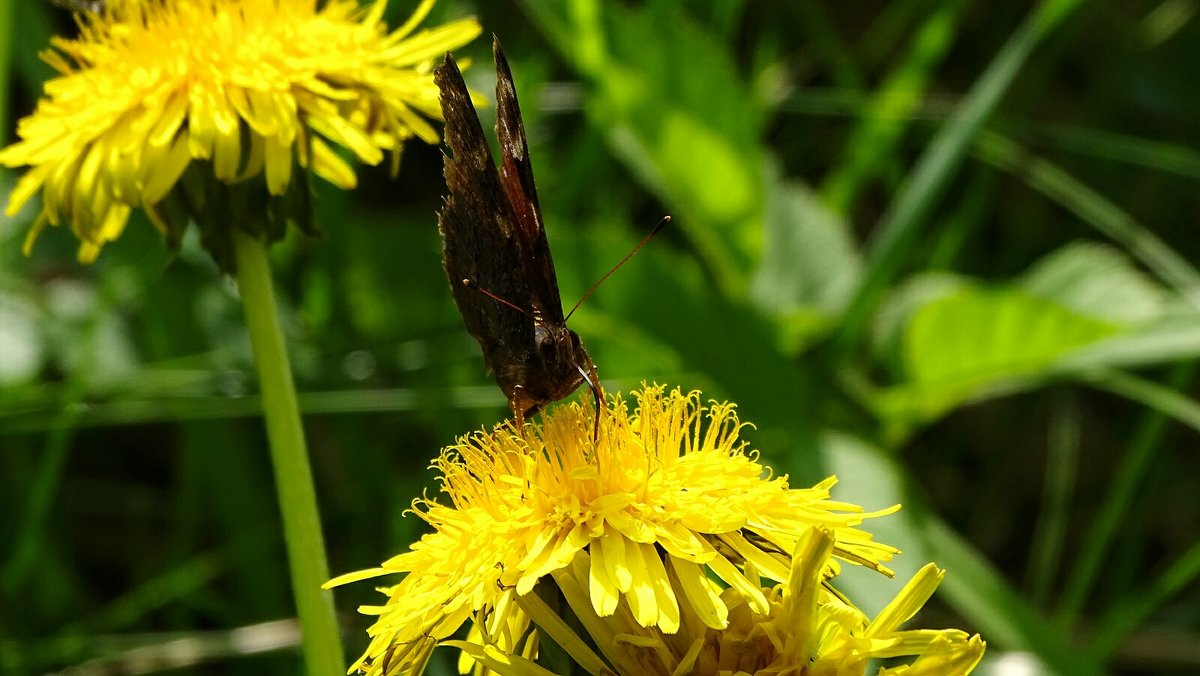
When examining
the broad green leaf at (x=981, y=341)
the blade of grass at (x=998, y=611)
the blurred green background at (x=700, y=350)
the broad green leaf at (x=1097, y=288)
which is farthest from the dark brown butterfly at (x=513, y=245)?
the broad green leaf at (x=1097, y=288)

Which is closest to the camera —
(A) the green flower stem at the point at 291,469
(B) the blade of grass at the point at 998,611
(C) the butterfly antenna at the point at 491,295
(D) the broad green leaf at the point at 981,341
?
(A) the green flower stem at the point at 291,469

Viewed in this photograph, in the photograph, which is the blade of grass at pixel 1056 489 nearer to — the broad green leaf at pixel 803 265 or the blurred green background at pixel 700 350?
the blurred green background at pixel 700 350

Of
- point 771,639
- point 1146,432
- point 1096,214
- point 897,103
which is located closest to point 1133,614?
point 1146,432

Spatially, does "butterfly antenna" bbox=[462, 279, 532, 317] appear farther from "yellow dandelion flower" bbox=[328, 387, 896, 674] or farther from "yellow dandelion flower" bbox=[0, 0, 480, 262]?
"yellow dandelion flower" bbox=[328, 387, 896, 674]

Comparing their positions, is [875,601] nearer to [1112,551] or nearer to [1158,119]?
[1112,551]

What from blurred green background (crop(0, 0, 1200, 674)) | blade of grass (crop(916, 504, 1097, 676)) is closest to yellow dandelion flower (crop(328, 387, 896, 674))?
blurred green background (crop(0, 0, 1200, 674))
